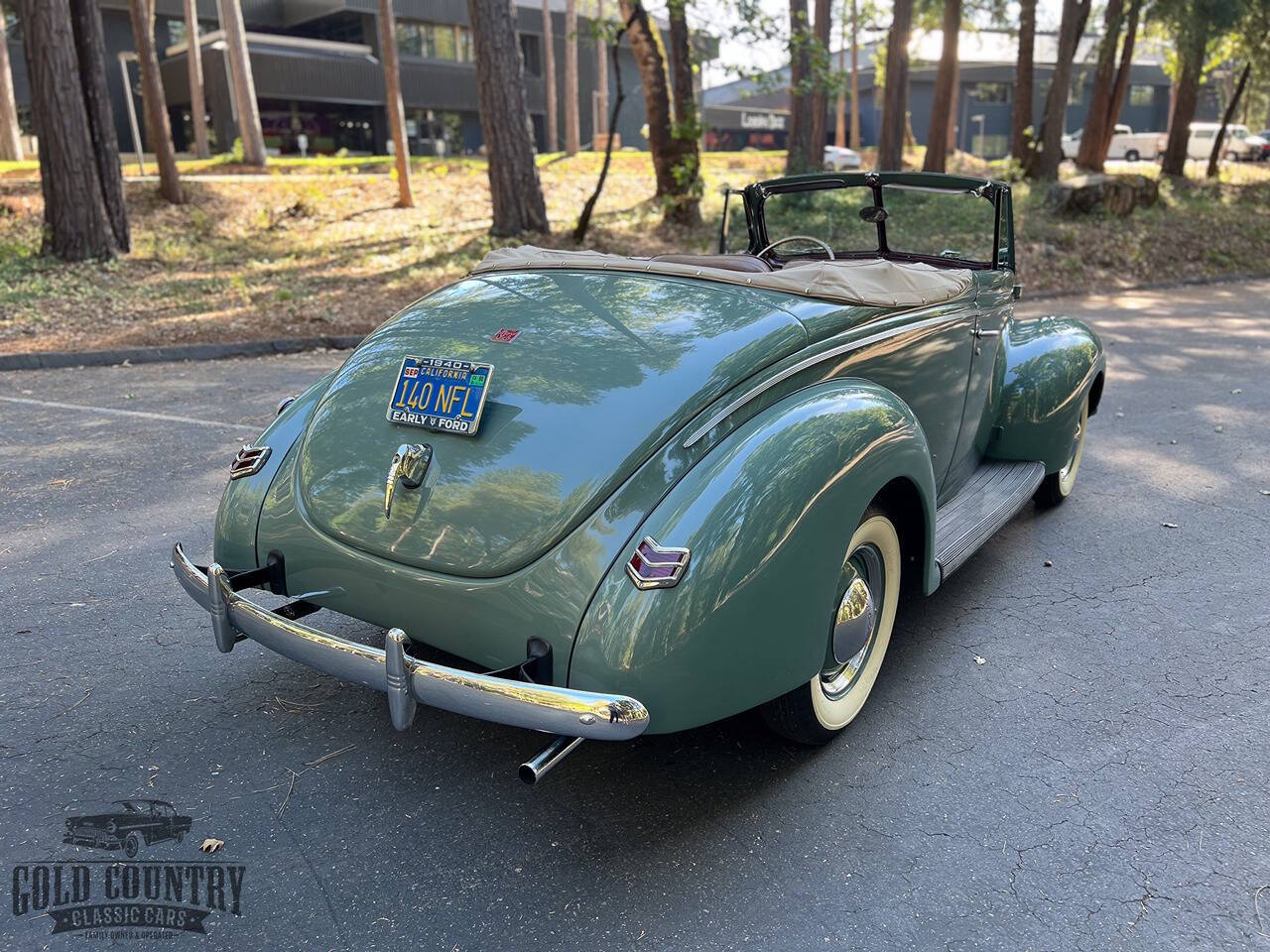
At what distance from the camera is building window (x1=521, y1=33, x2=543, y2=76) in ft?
132

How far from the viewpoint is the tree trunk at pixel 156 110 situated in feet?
51.9

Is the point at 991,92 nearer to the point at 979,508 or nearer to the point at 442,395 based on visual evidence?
the point at 979,508

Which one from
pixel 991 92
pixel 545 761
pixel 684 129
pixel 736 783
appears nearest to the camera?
pixel 545 761

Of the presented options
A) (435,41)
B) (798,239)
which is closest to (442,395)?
(798,239)

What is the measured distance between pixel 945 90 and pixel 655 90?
9399 mm

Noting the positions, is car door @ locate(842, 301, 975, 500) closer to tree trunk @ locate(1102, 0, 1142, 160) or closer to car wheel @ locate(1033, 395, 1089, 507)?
car wheel @ locate(1033, 395, 1089, 507)

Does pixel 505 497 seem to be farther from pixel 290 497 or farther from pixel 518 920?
pixel 518 920

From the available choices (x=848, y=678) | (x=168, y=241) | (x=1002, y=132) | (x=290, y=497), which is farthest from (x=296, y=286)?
(x=1002, y=132)

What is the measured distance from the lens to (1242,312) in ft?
37.8

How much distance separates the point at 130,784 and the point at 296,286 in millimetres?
10309

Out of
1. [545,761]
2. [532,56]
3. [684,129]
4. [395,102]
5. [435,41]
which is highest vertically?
[435,41]

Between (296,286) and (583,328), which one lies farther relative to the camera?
(296,286)

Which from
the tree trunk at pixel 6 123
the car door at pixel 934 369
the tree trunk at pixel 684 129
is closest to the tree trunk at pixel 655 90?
the tree trunk at pixel 684 129

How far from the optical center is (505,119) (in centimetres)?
1286
